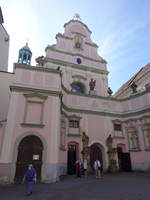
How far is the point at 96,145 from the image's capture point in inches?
720

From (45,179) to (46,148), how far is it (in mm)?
2122

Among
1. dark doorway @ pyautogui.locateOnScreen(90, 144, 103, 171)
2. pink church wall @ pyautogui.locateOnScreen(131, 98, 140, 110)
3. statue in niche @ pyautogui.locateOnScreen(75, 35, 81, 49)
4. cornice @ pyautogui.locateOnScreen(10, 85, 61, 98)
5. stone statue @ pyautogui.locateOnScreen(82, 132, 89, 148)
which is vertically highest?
statue in niche @ pyautogui.locateOnScreen(75, 35, 81, 49)

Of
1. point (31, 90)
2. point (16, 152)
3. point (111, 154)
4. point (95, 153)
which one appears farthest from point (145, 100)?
point (16, 152)

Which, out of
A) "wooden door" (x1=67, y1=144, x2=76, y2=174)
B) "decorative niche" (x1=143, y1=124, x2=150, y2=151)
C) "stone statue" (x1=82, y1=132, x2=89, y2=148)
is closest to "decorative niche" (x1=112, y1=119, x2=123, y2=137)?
"decorative niche" (x1=143, y1=124, x2=150, y2=151)

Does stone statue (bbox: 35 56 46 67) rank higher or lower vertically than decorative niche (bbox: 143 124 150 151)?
higher

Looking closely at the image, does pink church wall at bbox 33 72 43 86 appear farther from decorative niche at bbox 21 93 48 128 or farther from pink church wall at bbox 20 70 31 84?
decorative niche at bbox 21 93 48 128

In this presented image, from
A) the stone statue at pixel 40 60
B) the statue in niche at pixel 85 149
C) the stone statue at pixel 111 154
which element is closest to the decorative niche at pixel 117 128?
the stone statue at pixel 111 154

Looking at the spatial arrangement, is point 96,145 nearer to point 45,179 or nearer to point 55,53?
point 45,179

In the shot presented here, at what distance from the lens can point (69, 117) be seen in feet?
57.8

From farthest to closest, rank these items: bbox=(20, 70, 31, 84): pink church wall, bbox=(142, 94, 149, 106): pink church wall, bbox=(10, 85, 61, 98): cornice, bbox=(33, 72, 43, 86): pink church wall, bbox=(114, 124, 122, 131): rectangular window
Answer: bbox=(114, 124, 122, 131): rectangular window < bbox=(142, 94, 149, 106): pink church wall < bbox=(33, 72, 43, 86): pink church wall < bbox=(20, 70, 31, 84): pink church wall < bbox=(10, 85, 61, 98): cornice

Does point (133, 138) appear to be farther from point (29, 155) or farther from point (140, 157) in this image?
point (29, 155)

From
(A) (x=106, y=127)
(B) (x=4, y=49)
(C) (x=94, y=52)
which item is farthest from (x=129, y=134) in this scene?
(B) (x=4, y=49)

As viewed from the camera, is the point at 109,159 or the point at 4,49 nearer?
the point at 109,159

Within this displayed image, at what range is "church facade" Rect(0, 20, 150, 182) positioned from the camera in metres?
11.8
